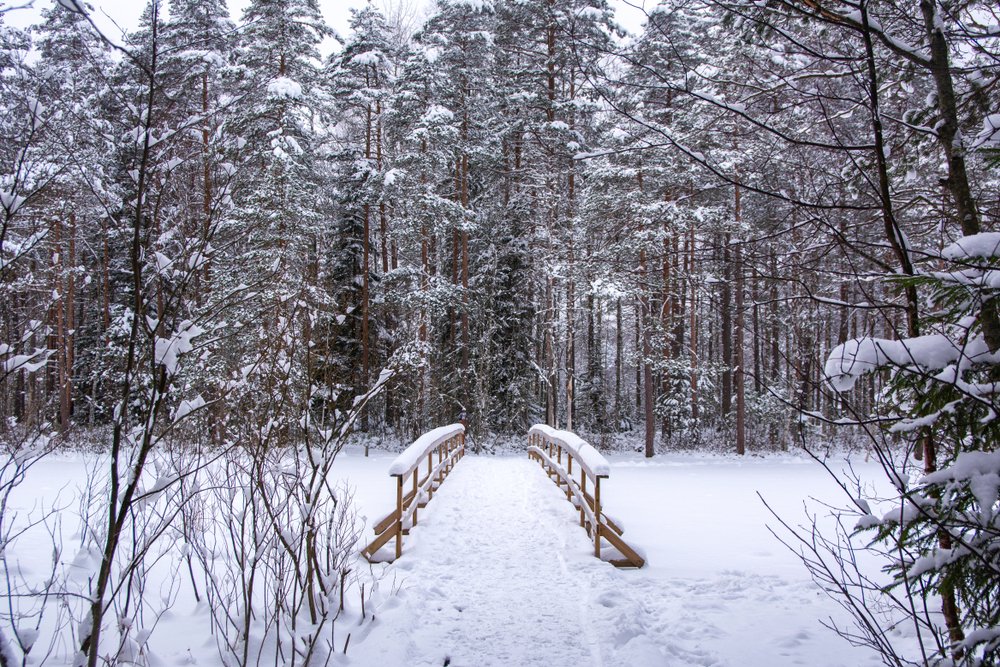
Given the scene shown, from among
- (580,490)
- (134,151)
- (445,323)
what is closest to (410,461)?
→ (580,490)

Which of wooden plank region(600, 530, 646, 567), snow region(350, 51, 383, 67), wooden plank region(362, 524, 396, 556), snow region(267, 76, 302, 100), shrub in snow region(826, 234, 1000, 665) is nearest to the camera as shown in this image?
shrub in snow region(826, 234, 1000, 665)

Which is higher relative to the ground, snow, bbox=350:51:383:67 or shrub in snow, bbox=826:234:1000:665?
snow, bbox=350:51:383:67

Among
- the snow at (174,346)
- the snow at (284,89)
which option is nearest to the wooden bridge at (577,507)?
the snow at (174,346)

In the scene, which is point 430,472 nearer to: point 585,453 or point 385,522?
point 385,522

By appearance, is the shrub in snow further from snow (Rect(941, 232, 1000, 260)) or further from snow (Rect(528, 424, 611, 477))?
snow (Rect(528, 424, 611, 477))

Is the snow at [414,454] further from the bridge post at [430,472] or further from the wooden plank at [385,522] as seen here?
the wooden plank at [385,522]

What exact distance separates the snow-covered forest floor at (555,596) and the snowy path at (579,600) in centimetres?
1

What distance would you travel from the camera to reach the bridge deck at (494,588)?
369 cm

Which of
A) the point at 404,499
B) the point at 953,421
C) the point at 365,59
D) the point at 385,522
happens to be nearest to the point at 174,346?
the point at 953,421

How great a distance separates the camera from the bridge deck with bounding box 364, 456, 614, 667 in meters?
3.69

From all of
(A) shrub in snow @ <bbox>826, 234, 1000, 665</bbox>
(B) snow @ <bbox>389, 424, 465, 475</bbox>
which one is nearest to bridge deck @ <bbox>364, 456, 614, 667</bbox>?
(B) snow @ <bbox>389, 424, 465, 475</bbox>

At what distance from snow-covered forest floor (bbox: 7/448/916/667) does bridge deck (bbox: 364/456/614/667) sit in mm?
14

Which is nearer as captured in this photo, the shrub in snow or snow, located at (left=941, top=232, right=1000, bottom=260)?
the shrub in snow

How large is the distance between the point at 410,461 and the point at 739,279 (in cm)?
432
